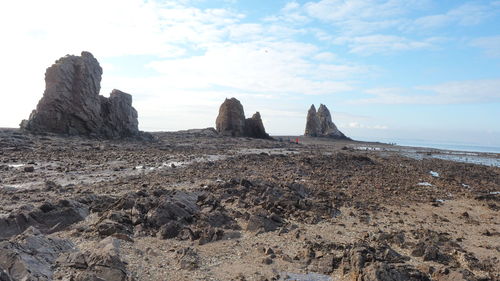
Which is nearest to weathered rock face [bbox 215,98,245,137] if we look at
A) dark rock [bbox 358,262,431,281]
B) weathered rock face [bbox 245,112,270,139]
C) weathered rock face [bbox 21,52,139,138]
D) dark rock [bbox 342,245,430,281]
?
weathered rock face [bbox 245,112,270,139]

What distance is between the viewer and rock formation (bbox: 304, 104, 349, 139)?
75688mm

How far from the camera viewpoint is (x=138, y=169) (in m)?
17.2

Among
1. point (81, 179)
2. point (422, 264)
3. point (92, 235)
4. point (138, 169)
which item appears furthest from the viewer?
point (138, 169)

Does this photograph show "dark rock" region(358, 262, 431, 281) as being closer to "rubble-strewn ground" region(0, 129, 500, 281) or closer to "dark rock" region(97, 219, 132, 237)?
"rubble-strewn ground" region(0, 129, 500, 281)

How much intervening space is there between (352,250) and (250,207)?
4.13 meters

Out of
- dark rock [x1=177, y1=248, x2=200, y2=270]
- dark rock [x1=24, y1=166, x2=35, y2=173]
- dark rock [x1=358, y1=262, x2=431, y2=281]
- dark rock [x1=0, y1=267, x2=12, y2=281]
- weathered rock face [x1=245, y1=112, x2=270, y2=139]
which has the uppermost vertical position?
weathered rock face [x1=245, y1=112, x2=270, y2=139]

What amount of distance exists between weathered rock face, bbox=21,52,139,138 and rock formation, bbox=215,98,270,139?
18.2 m

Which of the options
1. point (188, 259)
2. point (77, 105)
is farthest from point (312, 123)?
point (188, 259)

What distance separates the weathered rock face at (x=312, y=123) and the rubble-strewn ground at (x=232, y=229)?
5979 cm

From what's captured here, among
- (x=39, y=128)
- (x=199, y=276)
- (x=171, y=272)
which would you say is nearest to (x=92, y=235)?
(x=171, y=272)

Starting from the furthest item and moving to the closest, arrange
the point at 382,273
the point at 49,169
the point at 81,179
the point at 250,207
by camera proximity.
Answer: the point at 49,169 → the point at 81,179 → the point at 250,207 → the point at 382,273

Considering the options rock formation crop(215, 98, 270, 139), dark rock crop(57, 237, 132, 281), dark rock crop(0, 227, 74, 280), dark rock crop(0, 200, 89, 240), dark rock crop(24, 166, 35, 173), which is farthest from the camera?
rock formation crop(215, 98, 270, 139)

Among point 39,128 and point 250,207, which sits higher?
point 39,128

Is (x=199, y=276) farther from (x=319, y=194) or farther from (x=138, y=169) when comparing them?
(x=138, y=169)
